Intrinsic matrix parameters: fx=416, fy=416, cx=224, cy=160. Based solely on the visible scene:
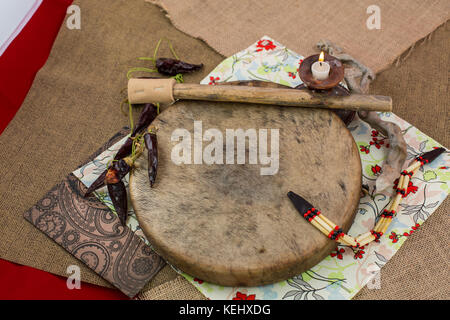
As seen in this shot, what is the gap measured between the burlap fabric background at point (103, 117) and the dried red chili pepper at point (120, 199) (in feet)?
0.80

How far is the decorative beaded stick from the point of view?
1.31 meters

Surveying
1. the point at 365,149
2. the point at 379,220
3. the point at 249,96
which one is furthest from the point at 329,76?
the point at 379,220

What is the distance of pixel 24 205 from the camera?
5.65ft

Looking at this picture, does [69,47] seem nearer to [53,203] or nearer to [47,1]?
[47,1]

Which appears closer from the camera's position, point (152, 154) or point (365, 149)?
point (152, 154)

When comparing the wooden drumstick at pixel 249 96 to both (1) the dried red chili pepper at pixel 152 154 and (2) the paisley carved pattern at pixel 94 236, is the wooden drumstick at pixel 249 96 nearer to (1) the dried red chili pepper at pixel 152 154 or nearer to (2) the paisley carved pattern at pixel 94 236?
(1) the dried red chili pepper at pixel 152 154

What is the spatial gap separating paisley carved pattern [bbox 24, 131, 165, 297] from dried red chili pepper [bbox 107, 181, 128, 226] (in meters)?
0.06

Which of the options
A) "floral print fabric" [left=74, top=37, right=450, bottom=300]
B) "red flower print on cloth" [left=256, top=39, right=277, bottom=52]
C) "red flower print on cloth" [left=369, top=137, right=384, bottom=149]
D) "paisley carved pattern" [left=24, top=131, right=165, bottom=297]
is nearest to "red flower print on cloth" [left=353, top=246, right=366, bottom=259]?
"floral print fabric" [left=74, top=37, right=450, bottom=300]

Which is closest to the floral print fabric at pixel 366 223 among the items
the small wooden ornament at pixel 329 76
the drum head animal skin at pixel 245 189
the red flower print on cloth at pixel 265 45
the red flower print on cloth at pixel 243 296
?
the red flower print on cloth at pixel 243 296

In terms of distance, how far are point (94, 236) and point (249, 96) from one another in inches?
31.2

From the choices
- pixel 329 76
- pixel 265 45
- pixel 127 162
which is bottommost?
pixel 127 162

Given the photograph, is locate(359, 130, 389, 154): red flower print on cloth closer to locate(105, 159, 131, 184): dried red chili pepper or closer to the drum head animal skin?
the drum head animal skin

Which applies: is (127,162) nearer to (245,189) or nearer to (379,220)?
(245,189)

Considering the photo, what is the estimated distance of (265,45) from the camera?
2105mm
